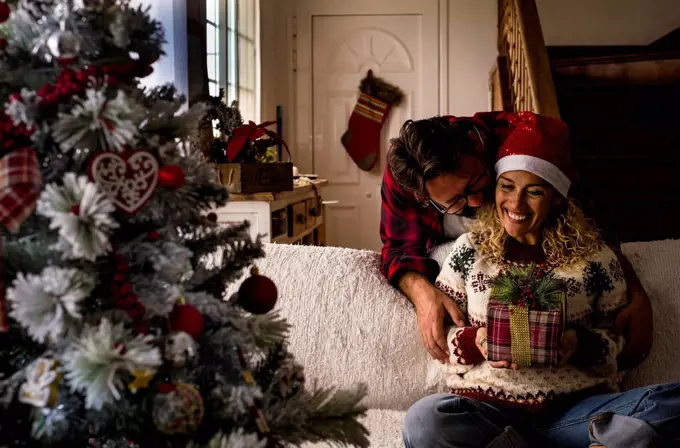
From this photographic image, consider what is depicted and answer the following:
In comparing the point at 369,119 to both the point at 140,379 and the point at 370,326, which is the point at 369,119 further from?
the point at 140,379

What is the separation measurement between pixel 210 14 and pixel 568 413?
291 cm

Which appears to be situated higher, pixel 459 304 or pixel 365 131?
pixel 365 131

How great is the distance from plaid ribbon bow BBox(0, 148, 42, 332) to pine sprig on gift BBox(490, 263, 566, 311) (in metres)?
0.93

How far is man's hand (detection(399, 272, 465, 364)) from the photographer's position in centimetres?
165

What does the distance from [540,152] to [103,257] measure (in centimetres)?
110

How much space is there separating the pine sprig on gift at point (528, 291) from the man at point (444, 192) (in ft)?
0.87

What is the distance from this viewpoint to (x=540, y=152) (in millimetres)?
1607

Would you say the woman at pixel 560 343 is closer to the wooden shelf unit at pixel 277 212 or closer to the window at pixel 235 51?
the wooden shelf unit at pixel 277 212

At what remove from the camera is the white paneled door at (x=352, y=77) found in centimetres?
519

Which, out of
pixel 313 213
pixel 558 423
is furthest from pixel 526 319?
pixel 313 213

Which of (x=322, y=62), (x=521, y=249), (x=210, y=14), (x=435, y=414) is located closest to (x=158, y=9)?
(x=210, y=14)

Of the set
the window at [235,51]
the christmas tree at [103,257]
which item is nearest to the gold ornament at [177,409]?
the christmas tree at [103,257]

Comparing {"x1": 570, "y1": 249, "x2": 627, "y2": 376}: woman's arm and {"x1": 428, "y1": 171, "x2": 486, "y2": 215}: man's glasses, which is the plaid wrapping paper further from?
{"x1": 428, "y1": 171, "x2": 486, "y2": 215}: man's glasses

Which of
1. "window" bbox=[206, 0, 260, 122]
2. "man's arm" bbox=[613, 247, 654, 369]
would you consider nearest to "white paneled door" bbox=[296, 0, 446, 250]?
"window" bbox=[206, 0, 260, 122]
